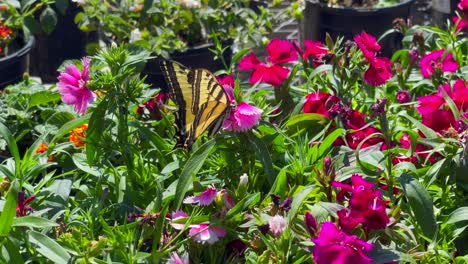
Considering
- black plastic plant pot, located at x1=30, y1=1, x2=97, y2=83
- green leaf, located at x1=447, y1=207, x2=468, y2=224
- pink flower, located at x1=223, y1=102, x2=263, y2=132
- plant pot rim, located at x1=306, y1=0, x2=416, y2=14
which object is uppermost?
pink flower, located at x1=223, y1=102, x2=263, y2=132

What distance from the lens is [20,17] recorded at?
3746mm

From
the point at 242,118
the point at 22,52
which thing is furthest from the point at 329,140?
the point at 22,52

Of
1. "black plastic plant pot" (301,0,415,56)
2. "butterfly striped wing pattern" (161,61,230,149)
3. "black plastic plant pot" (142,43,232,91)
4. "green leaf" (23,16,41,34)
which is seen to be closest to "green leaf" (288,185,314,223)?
"butterfly striped wing pattern" (161,61,230,149)

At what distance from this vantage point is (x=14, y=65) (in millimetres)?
3701

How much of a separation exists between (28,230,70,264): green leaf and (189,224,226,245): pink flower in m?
0.21

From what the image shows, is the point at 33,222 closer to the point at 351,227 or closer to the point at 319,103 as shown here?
the point at 351,227

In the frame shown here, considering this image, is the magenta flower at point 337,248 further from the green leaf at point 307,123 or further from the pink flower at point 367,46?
the pink flower at point 367,46

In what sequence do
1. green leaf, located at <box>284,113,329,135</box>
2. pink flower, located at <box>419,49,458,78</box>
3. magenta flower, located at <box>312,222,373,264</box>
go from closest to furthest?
magenta flower, located at <box>312,222,373,264</box>
green leaf, located at <box>284,113,329,135</box>
pink flower, located at <box>419,49,458,78</box>

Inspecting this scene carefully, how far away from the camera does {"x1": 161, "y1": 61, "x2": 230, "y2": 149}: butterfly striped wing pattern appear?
1693 mm

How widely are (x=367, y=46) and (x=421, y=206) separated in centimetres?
53

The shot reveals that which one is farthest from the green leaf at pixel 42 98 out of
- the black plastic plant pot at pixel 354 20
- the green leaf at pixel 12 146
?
the black plastic plant pot at pixel 354 20

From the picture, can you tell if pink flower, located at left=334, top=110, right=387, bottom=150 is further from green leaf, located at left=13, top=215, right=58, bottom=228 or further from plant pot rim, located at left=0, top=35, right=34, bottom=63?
plant pot rim, located at left=0, top=35, right=34, bottom=63

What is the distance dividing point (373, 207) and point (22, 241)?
59cm

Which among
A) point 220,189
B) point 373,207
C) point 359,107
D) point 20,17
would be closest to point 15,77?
point 20,17
